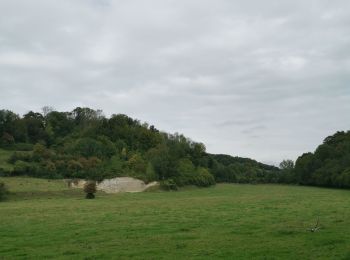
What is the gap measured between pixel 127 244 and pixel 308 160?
103463 mm

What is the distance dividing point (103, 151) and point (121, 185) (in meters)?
28.3

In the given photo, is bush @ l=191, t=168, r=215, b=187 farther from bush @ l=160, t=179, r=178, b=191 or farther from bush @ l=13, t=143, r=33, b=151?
bush @ l=13, t=143, r=33, b=151

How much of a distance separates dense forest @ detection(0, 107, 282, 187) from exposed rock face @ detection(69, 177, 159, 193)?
2297 millimetres

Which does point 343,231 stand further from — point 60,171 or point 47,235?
point 60,171

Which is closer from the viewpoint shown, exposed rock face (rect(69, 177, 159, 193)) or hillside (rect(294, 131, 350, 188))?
exposed rock face (rect(69, 177, 159, 193))

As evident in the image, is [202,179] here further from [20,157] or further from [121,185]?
[20,157]

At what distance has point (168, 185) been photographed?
102000mm

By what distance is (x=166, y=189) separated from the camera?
101438mm

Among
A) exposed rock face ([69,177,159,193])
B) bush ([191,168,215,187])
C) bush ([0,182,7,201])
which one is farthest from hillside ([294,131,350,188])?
bush ([0,182,7,201])

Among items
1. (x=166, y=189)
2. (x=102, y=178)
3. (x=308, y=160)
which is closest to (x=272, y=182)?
(x=308, y=160)

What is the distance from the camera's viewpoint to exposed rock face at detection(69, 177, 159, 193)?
96.8 meters

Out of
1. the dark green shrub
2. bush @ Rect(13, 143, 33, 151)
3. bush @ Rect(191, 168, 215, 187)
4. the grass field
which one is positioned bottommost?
the grass field

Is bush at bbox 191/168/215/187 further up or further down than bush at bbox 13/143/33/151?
further down

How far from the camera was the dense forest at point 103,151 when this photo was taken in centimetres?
10681
